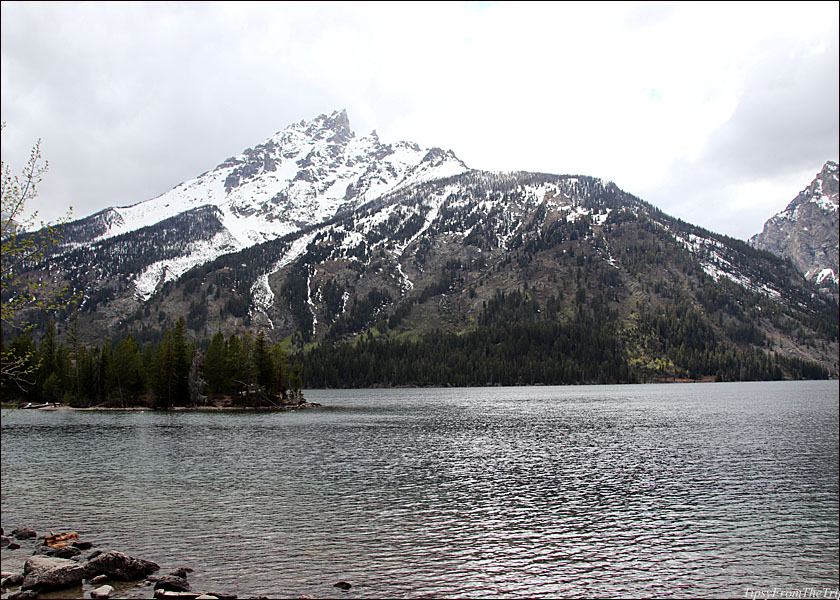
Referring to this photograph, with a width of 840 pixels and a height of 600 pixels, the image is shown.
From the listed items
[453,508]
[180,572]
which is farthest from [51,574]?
[453,508]

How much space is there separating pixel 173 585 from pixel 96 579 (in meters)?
4.57

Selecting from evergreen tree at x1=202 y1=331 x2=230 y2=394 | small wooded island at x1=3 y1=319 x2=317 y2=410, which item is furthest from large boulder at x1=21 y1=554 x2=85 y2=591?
evergreen tree at x1=202 y1=331 x2=230 y2=394

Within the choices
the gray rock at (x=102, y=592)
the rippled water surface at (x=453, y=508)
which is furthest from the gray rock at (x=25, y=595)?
the rippled water surface at (x=453, y=508)

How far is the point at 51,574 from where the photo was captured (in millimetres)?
26922

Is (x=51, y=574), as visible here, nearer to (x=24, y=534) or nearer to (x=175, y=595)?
(x=175, y=595)

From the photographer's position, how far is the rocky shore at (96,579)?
85.9 ft

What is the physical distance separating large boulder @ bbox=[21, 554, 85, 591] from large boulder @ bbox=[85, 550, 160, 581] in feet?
2.15

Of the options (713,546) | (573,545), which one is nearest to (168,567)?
(573,545)

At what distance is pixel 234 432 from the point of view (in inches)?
3816

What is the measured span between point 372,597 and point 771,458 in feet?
183

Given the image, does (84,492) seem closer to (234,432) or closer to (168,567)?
(168,567)

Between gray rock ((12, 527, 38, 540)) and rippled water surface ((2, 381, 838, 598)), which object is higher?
gray rock ((12, 527, 38, 540))

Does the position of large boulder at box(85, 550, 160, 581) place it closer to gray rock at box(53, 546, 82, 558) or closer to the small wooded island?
gray rock at box(53, 546, 82, 558)

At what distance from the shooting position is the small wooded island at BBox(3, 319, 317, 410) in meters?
150
